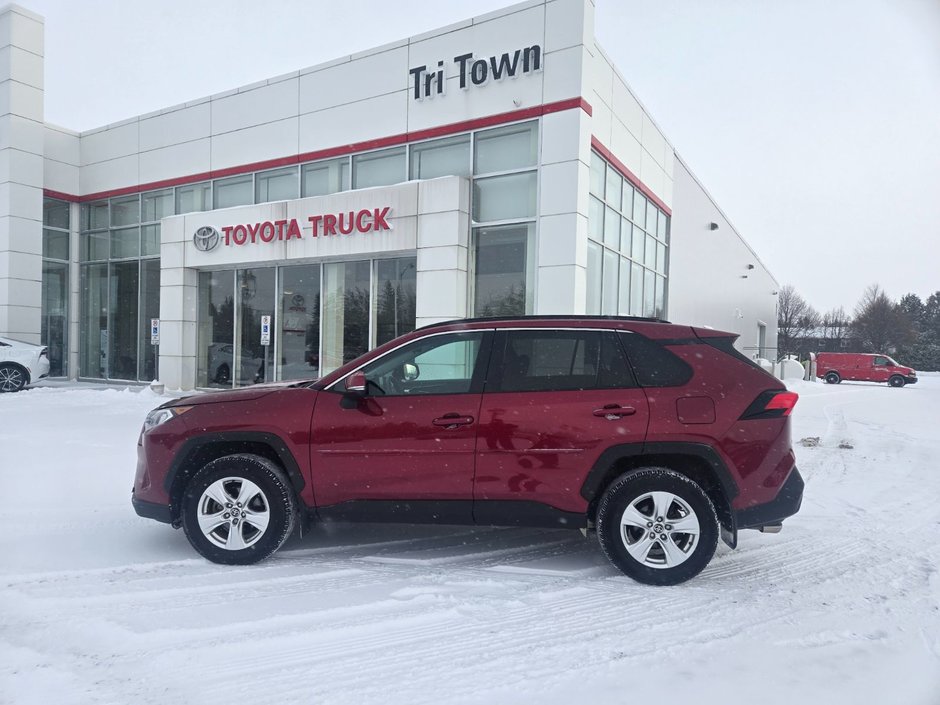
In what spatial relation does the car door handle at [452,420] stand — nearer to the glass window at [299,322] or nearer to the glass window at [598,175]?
the glass window at [598,175]

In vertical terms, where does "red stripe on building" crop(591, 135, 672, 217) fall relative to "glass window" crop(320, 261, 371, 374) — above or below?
above

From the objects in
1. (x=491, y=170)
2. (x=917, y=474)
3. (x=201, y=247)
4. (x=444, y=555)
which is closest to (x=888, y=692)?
(x=444, y=555)

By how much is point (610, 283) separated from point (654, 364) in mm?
9786

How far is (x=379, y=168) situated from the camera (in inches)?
521

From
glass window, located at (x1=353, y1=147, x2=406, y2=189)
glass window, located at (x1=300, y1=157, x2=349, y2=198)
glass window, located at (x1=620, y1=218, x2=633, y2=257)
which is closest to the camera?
glass window, located at (x1=353, y1=147, x2=406, y2=189)

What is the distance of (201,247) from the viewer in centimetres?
1494

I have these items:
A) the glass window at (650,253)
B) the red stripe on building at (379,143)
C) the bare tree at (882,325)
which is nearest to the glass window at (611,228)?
the glass window at (650,253)

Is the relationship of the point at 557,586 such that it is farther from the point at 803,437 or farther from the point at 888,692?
the point at 803,437

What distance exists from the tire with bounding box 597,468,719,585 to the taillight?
23.2 inches

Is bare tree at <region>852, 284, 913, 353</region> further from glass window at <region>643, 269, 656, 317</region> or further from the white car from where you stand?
the white car

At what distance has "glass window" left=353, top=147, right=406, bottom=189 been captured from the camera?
13.0 m

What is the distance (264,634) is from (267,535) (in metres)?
1.00

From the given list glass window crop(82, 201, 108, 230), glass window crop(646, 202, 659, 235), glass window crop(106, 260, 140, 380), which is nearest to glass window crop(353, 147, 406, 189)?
glass window crop(646, 202, 659, 235)

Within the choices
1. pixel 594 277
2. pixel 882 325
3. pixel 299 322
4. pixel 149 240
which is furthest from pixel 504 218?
pixel 882 325
